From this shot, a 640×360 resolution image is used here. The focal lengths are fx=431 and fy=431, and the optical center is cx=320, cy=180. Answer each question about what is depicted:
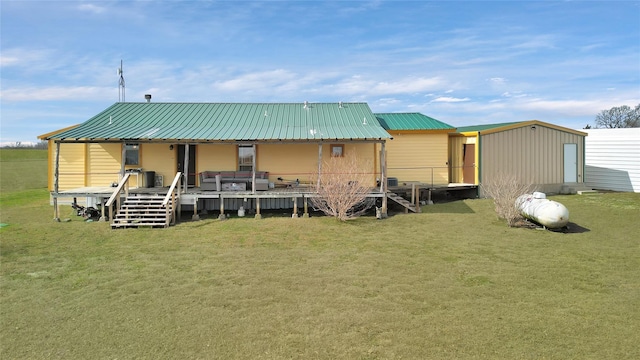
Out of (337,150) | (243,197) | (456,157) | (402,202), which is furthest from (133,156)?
(456,157)

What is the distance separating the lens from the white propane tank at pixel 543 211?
13.5m

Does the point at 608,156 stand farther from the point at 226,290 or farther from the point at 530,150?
the point at 226,290

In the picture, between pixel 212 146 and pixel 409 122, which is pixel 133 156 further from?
pixel 409 122

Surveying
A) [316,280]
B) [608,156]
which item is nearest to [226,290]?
[316,280]

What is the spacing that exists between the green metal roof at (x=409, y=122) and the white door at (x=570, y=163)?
6.09 meters

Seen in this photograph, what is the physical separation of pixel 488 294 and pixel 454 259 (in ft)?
8.32

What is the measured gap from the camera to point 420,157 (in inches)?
819

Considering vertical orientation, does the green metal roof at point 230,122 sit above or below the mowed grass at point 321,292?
above

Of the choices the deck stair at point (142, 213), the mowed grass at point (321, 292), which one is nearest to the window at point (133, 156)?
the deck stair at point (142, 213)

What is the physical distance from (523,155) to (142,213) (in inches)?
663

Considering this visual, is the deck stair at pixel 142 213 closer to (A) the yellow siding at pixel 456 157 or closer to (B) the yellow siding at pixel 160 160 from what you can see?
(B) the yellow siding at pixel 160 160

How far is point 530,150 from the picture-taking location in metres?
20.5

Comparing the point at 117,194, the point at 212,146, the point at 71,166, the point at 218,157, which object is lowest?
the point at 117,194

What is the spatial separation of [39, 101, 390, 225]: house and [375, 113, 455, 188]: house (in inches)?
58.5
